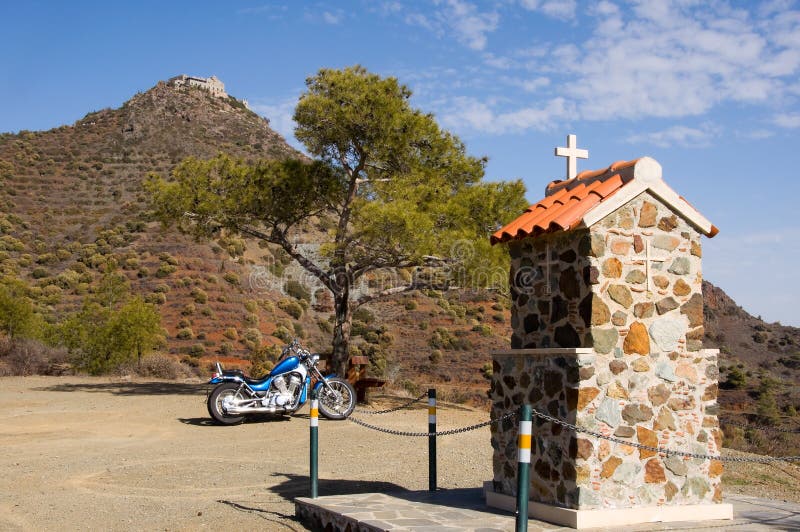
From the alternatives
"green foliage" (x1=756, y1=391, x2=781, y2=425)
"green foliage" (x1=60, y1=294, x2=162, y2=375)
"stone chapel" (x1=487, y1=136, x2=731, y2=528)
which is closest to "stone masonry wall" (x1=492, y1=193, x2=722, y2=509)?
"stone chapel" (x1=487, y1=136, x2=731, y2=528)

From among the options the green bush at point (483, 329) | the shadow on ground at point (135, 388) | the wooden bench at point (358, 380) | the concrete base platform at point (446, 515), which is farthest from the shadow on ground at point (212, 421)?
the green bush at point (483, 329)

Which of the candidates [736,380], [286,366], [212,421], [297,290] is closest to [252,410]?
[286,366]

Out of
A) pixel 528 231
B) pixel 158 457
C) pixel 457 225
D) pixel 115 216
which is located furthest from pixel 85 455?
pixel 115 216

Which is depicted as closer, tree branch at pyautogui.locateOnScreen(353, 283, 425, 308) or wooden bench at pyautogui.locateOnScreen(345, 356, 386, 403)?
wooden bench at pyautogui.locateOnScreen(345, 356, 386, 403)

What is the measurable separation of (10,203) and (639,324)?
147 feet

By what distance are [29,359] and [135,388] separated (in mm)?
A: 5286

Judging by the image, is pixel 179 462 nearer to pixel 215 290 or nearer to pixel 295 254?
pixel 295 254

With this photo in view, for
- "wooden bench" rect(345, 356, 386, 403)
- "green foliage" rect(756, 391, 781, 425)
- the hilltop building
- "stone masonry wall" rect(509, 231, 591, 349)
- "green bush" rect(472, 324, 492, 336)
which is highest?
the hilltop building

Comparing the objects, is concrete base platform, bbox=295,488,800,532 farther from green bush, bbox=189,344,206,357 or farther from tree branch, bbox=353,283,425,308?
green bush, bbox=189,344,206,357

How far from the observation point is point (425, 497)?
7570mm

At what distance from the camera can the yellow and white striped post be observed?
5316 millimetres

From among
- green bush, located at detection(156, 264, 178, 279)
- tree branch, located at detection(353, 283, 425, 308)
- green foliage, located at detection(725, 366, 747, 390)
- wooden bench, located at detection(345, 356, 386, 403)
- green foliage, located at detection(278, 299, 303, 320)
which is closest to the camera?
wooden bench, located at detection(345, 356, 386, 403)

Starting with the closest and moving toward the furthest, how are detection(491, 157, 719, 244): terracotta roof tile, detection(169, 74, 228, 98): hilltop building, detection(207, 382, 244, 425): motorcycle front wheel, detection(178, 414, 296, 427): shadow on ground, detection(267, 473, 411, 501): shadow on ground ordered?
detection(491, 157, 719, 244): terracotta roof tile < detection(267, 473, 411, 501): shadow on ground < detection(207, 382, 244, 425): motorcycle front wheel < detection(178, 414, 296, 427): shadow on ground < detection(169, 74, 228, 98): hilltop building

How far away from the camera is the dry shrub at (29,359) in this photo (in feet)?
68.2
